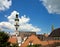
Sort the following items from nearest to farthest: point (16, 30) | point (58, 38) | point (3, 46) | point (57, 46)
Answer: point (16, 30)
point (3, 46)
point (57, 46)
point (58, 38)

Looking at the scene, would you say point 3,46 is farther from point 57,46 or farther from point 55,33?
point 55,33

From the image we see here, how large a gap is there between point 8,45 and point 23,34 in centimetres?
7486

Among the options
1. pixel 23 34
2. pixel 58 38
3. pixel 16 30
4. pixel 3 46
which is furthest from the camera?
pixel 23 34

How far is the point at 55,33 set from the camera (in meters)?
78.4

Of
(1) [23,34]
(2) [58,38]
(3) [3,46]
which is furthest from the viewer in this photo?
(1) [23,34]

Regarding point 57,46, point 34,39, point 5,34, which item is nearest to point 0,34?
point 5,34

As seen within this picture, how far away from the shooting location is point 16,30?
2941 cm

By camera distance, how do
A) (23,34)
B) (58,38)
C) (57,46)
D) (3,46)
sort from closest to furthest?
(3,46)
(57,46)
(58,38)
(23,34)

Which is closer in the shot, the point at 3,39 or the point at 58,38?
the point at 3,39

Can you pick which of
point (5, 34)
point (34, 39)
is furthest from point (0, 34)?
point (34, 39)

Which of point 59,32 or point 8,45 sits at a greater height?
point 59,32

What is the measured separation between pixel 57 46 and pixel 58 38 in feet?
58.9

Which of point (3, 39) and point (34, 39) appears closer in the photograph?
point (3, 39)

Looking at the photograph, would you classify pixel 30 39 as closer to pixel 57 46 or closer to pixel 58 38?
pixel 58 38
